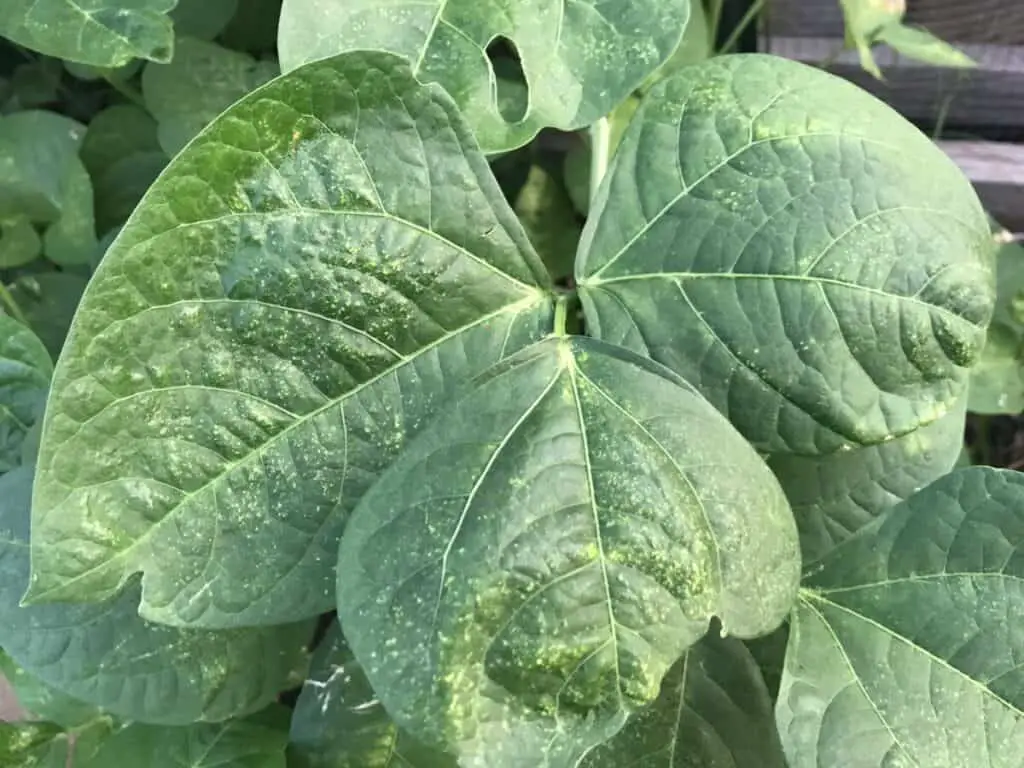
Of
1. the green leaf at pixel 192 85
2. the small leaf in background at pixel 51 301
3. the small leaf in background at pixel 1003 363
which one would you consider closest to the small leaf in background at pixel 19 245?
the small leaf in background at pixel 51 301

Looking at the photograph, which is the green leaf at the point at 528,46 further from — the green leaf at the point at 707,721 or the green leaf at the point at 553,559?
the green leaf at the point at 707,721

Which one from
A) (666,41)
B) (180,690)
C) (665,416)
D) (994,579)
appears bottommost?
(180,690)

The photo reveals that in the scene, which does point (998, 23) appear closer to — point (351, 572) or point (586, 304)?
point (586, 304)

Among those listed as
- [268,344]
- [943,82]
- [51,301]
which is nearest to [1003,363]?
[943,82]

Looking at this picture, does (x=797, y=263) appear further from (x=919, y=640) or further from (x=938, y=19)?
(x=938, y=19)

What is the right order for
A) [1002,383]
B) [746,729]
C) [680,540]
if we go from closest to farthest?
1. [680,540]
2. [746,729]
3. [1002,383]

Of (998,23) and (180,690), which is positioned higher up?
(998,23)

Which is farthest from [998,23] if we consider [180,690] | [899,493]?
[180,690]
